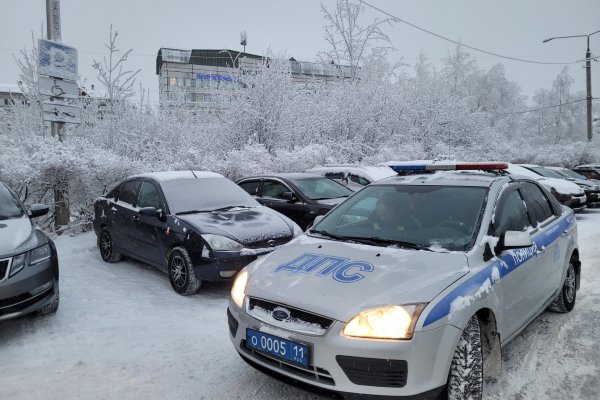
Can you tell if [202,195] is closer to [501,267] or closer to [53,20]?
Answer: [501,267]

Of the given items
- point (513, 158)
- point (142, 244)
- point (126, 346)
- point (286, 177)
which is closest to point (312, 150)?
point (286, 177)

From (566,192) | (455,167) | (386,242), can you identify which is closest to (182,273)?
(386,242)

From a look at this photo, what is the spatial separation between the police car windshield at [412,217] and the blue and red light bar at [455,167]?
0.41m

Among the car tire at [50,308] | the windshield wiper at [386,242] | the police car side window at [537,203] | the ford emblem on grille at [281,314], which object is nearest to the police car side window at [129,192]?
the car tire at [50,308]

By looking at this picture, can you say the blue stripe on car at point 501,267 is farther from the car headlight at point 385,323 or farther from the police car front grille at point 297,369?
the police car front grille at point 297,369

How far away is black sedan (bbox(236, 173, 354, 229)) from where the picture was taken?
7.55m

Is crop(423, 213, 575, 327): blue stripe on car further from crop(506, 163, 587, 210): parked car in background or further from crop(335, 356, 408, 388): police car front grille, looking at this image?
crop(506, 163, 587, 210): parked car in background

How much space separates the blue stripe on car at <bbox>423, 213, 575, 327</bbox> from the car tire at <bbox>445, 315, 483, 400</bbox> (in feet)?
A: 0.71

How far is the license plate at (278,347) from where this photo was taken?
2.49 metres

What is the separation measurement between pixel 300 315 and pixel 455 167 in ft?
7.53

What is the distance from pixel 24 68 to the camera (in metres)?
13.1

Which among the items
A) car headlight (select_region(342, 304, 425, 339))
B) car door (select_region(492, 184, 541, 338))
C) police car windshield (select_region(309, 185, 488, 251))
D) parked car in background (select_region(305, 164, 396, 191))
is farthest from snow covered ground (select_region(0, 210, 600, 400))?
parked car in background (select_region(305, 164, 396, 191))

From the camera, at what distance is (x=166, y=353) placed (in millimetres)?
3764

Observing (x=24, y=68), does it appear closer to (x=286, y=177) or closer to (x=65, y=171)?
(x=65, y=171)
